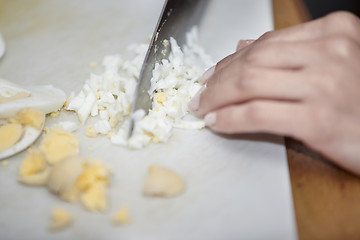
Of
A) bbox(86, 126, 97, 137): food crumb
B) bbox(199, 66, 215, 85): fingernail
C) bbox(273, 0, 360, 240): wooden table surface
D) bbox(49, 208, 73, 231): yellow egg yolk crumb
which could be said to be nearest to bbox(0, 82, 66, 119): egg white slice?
bbox(86, 126, 97, 137): food crumb

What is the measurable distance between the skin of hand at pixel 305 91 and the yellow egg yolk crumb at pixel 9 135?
0.64 metres

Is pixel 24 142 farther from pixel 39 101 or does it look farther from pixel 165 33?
pixel 165 33

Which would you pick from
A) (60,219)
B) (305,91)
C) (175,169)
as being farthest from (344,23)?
(60,219)

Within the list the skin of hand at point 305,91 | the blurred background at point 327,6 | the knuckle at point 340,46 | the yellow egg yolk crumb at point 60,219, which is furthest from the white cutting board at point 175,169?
the blurred background at point 327,6

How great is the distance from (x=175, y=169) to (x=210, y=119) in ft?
0.65

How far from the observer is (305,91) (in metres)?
0.92

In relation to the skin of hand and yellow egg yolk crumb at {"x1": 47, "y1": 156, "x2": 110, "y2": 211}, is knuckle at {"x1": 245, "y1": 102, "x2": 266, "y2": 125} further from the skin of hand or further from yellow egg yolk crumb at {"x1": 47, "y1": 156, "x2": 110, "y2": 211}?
yellow egg yolk crumb at {"x1": 47, "y1": 156, "x2": 110, "y2": 211}

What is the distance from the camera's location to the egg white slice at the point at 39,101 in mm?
1124

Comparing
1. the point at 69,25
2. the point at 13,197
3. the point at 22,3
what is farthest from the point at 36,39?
the point at 13,197

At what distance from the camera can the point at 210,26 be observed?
164 cm

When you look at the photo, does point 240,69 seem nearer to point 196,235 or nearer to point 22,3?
point 196,235

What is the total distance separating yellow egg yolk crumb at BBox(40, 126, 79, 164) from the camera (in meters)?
1.04

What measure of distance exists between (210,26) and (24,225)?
3.84ft

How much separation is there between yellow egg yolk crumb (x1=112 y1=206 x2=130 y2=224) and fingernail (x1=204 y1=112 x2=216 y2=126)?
0.38m
